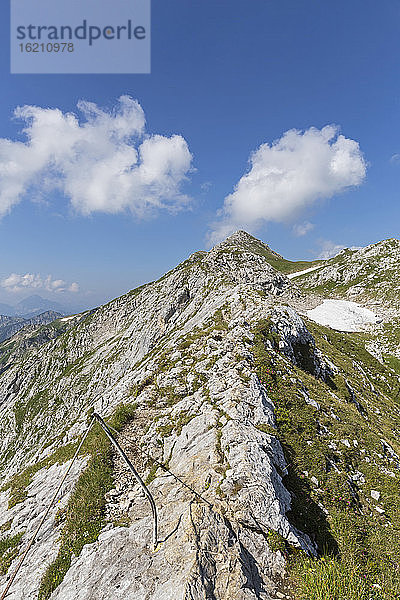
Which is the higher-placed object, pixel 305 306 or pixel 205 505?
pixel 305 306

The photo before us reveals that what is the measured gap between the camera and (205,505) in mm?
10008

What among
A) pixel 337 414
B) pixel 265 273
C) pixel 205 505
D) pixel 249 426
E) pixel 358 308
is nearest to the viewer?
pixel 205 505

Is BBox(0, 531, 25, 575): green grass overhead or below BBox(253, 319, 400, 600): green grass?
below

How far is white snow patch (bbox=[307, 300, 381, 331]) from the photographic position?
191 feet

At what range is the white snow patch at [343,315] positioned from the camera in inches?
2294

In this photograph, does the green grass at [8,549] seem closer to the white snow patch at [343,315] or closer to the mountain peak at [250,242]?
the white snow patch at [343,315]

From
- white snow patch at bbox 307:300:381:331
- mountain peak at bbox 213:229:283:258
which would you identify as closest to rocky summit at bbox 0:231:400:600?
white snow patch at bbox 307:300:381:331

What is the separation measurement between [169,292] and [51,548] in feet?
202

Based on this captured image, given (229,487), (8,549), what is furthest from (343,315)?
(8,549)

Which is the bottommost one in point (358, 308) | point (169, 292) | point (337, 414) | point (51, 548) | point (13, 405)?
point (13, 405)

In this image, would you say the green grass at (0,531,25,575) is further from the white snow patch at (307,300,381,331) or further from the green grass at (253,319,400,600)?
the white snow patch at (307,300,381,331)

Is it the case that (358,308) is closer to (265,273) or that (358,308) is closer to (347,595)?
(265,273)

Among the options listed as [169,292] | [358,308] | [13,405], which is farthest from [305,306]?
[13,405]

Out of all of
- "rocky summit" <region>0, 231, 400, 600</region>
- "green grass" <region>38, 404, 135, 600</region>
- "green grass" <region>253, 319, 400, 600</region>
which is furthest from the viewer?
"green grass" <region>38, 404, 135, 600</region>
